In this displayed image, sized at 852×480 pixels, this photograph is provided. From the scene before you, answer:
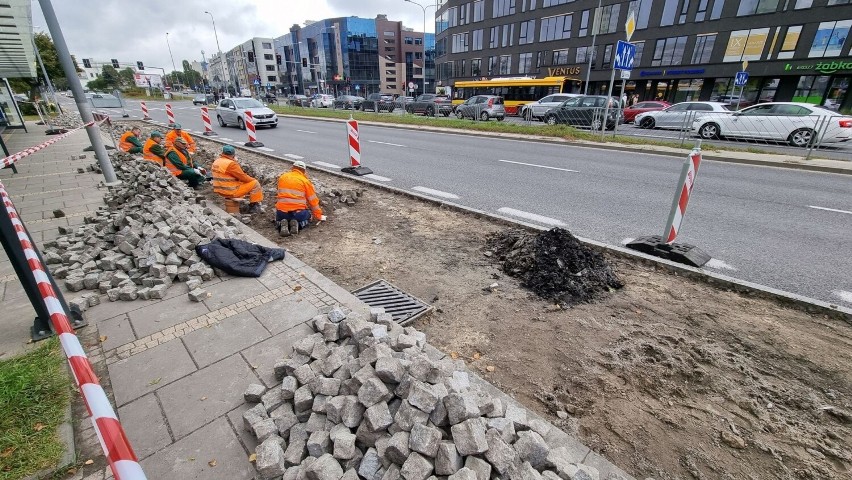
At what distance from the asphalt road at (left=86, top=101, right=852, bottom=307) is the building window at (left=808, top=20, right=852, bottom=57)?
28.5 metres

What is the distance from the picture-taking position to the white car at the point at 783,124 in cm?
1283

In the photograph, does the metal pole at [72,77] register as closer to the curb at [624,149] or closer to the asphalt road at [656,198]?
the asphalt road at [656,198]

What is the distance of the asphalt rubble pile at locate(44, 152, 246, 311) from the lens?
12.2 feet

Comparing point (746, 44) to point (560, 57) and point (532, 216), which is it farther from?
point (532, 216)

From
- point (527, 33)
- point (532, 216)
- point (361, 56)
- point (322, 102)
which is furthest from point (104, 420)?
point (361, 56)

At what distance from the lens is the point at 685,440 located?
233 cm

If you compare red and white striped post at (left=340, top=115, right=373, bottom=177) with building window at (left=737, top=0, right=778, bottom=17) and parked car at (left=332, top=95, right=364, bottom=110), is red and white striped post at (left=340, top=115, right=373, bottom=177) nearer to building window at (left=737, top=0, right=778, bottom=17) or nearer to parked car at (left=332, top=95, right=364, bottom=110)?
parked car at (left=332, top=95, right=364, bottom=110)

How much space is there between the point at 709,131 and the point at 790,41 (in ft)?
73.9

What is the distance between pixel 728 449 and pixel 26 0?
1206cm

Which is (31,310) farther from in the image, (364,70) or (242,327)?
(364,70)

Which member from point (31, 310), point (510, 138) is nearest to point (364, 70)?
point (510, 138)

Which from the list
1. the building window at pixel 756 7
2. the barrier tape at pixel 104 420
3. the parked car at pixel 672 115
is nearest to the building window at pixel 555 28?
the building window at pixel 756 7

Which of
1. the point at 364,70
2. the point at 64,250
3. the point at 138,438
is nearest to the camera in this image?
the point at 138,438

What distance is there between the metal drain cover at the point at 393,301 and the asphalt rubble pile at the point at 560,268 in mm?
1185
